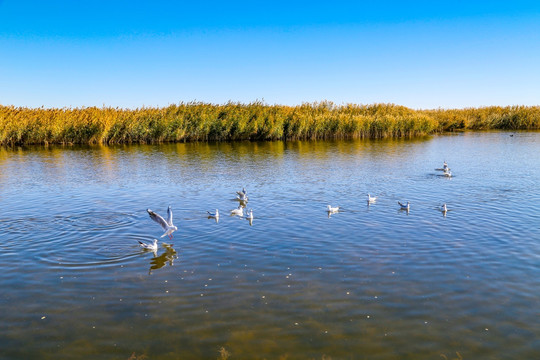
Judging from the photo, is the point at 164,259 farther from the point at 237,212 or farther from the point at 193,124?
the point at 193,124

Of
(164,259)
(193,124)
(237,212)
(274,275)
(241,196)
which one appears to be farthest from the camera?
(193,124)

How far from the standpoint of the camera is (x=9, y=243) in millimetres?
12914

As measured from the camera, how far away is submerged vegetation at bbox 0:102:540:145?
51.8 metres

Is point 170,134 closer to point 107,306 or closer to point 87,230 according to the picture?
point 87,230

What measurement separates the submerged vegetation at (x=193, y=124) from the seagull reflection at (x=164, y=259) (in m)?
45.7

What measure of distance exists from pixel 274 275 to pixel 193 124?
168 feet

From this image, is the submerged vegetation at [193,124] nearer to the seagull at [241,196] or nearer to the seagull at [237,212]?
the seagull at [241,196]

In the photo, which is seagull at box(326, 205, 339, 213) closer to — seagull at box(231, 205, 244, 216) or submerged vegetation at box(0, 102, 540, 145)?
seagull at box(231, 205, 244, 216)

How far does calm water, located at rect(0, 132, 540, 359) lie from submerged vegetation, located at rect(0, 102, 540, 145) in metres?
33.1

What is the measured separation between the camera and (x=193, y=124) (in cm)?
5931

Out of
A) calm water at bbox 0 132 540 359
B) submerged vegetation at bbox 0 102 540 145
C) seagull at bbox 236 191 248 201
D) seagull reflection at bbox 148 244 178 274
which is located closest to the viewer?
calm water at bbox 0 132 540 359

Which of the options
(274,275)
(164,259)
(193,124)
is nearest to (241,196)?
(164,259)

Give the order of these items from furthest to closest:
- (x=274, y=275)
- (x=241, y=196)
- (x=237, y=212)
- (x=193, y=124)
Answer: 1. (x=193, y=124)
2. (x=241, y=196)
3. (x=237, y=212)
4. (x=274, y=275)

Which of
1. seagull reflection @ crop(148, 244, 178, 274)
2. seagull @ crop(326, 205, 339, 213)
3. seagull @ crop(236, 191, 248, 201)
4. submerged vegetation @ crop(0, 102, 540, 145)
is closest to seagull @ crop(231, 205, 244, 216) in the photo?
seagull @ crop(236, 191, 248, 201)
